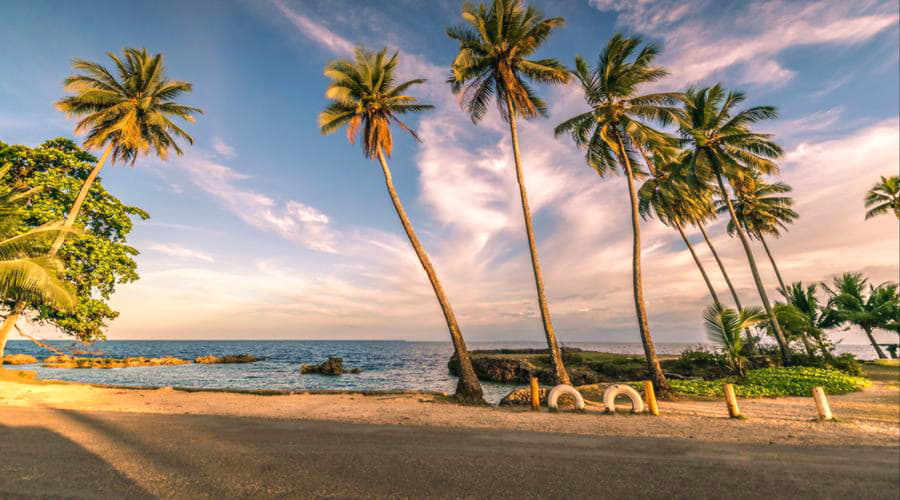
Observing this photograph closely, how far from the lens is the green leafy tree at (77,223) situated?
19.1 m

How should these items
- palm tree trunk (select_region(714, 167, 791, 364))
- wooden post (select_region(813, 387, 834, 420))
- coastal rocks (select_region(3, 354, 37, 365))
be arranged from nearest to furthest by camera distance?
wooden post (select_region(813, 387, 834, 420))
palm tree trunk (select_region(714, 167, 791, 364))
coastal rocks (select_region(3, 354, 37, 365))

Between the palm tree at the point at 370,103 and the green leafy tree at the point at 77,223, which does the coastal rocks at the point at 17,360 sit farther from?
the palm tree at the point at 370,103

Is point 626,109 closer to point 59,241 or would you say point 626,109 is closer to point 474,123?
point 474,123

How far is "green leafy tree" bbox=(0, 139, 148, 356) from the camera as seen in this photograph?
19.1 m

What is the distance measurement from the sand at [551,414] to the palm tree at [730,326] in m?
3.73

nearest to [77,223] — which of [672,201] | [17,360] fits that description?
[672,201]

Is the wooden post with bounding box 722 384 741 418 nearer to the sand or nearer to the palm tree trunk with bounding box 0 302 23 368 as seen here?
the sand

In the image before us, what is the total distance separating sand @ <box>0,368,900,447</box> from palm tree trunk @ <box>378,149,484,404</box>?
1264 mm

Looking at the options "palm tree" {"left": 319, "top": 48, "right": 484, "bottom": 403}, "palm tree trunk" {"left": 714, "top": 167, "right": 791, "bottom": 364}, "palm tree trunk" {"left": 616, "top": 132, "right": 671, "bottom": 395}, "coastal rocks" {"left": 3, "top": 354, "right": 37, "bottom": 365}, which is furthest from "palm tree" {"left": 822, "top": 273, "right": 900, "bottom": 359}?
"coastal rocks" {"left": 3, "top": 354, "right": 37, "bottom": 365}

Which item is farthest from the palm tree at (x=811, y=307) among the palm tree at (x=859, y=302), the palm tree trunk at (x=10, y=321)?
the palm tree trunk at (x=10, y=321)

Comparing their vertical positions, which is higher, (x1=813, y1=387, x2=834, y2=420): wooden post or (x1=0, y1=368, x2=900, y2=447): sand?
(x1=813, y1=387, x2=834, y2=420): wooden post

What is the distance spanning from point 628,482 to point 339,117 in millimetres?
19408

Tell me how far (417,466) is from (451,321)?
1039 centimetres

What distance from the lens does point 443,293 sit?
17016 mm
